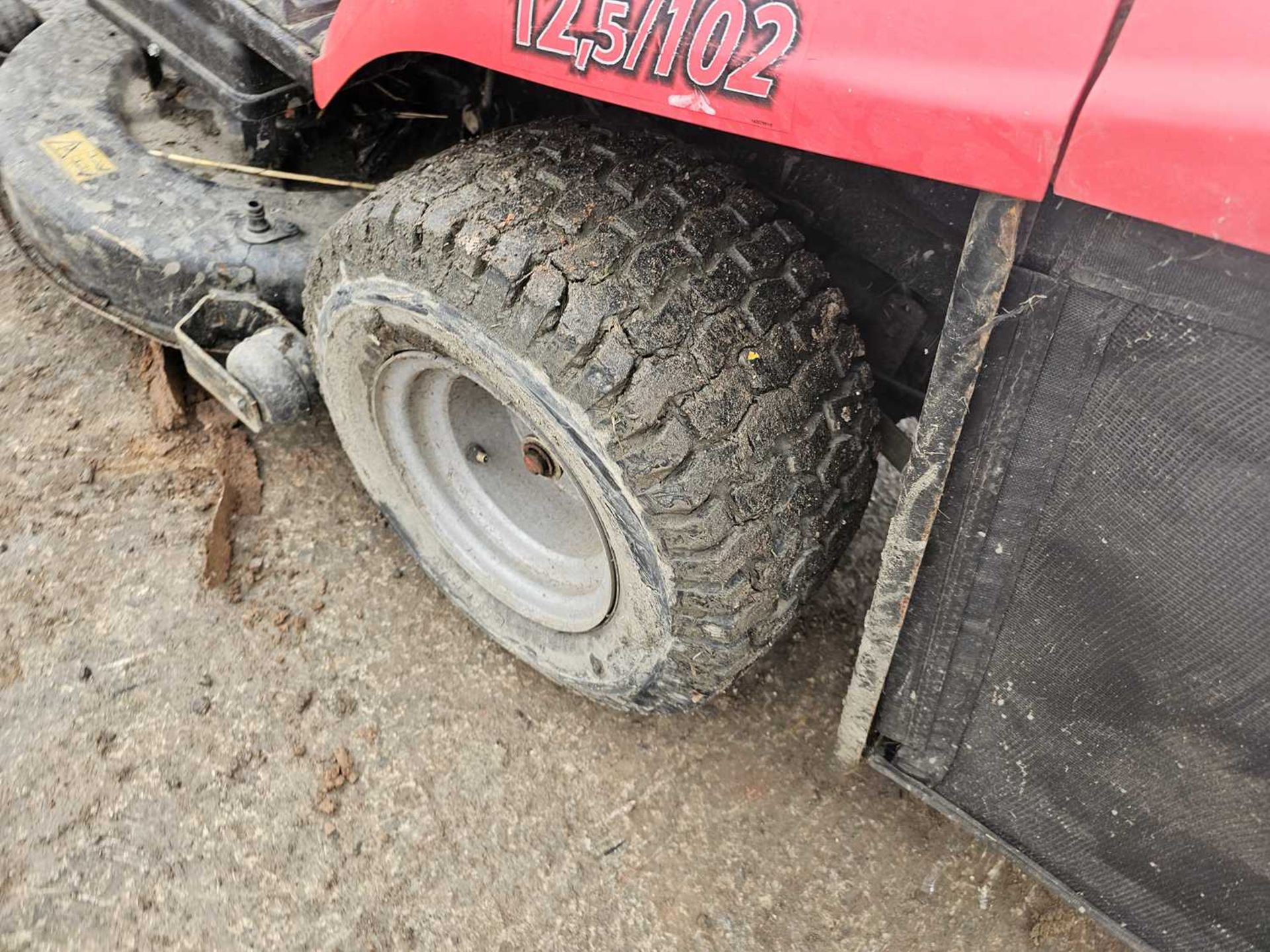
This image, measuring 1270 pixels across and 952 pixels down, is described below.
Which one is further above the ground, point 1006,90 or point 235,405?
point 1006,90

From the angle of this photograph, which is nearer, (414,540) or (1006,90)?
(1006,90)

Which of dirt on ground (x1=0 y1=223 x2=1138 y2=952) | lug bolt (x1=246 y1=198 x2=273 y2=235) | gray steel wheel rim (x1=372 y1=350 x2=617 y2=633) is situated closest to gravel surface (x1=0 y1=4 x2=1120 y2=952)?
dirt on ground (x1=0 y1=223 x2=1138 y2=952)

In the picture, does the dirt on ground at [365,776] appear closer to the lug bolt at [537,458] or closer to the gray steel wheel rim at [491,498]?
the gray steel wheel rim at [491,498]

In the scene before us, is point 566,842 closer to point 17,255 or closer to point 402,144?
point 402,144

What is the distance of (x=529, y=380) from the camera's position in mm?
1421

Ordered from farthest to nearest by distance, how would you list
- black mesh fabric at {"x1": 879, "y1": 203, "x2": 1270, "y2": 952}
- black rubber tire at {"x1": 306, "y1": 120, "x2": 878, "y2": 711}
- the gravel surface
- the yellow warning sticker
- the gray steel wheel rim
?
the yellow warning sticker < the gray steel wheel rim < the gravel surface < black rubber tire at {"x1": 306, "y1": 120, "x2": 878, "y2": 711} < black mesh fabric at {"x1": 879, "y1": 203, "x2": 1270, "y2": 952}

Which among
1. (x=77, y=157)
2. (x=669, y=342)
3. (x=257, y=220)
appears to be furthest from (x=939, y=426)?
(x=77, y=157)

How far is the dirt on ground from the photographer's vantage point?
66.7 inches

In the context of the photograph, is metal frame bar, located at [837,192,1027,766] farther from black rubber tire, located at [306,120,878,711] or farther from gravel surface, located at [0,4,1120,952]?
gravel surface, located at [0,4,1120,952]

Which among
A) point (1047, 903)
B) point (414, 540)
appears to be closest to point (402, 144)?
point (414, 540)

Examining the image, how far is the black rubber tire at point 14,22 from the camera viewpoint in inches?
117

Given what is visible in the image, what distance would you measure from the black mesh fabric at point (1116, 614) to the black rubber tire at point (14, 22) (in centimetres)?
316

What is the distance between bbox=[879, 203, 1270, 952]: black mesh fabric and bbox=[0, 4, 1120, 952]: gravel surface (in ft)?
1.46

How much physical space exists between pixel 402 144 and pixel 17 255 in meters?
1.29
